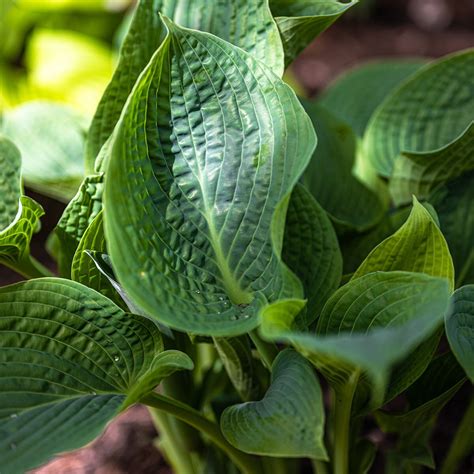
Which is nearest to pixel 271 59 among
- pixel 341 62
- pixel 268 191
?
pixel 268 191

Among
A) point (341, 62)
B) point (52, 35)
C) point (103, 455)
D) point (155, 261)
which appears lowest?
point (103, 455)

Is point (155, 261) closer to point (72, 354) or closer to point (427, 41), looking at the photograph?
point (72, 354)

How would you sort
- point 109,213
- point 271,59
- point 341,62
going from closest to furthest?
point 109,213 → point 271,59 → point 341,62

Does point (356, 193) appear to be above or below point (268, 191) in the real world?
below

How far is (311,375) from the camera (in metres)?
0.57

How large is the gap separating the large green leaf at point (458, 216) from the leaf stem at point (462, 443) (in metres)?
0.13

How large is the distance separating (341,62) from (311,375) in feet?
4.82

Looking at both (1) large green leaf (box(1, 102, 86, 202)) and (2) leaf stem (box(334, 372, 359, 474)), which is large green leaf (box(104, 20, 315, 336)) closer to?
(2) leaf stem (box(334, 372, 359, 474))

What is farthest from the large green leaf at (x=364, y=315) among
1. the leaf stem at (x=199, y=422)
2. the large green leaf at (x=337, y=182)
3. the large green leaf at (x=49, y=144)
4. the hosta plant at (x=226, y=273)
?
the large green leaf at (x=49, y=144)

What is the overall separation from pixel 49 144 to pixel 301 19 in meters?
0.38

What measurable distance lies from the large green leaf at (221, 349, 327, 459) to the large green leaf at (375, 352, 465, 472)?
147mm

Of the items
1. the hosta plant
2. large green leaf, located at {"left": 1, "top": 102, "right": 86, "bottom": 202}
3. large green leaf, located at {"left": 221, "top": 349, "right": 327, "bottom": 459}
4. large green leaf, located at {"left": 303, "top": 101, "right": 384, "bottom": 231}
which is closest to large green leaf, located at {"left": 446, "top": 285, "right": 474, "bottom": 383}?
the hosta plant

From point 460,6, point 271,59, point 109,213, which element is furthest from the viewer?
point 460,6

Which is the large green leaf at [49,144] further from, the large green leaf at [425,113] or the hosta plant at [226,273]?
the large green leaf at [425,113]
